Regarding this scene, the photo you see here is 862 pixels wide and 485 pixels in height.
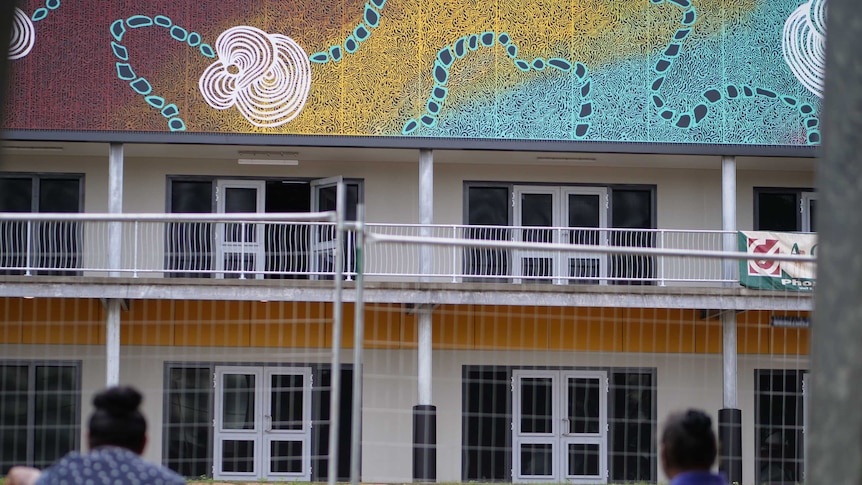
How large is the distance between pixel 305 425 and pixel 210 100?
26.5 feet

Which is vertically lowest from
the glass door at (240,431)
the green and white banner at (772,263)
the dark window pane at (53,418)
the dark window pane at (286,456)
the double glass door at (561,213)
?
the dark window pane at (286,456)

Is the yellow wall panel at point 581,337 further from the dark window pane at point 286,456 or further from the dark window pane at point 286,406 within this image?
the dark window pane at point 286,456

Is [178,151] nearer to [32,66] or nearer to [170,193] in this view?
[170,193]

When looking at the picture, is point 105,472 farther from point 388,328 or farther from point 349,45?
point 388,328

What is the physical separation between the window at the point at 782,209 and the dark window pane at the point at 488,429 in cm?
992

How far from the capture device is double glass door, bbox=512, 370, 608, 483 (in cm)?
1155

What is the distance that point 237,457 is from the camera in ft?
48.8

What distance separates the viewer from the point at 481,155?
22.5 meters

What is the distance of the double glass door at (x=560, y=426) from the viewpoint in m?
11.5

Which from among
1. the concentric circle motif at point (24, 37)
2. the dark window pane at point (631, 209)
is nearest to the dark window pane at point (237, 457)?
the concentric circle motif at point (24, 37)

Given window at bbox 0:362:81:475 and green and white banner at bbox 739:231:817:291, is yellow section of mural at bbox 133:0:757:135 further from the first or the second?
window at bbox 0:362:81:475

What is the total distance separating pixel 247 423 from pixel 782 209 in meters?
13.3

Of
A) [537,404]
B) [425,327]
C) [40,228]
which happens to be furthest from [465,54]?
[537,404]

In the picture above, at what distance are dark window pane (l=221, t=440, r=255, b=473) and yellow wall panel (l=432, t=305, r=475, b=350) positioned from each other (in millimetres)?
4993
